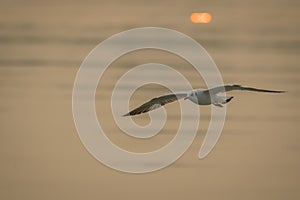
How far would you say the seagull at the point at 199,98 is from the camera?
4129 mm

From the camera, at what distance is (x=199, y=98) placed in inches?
167

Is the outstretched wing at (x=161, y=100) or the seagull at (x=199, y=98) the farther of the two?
the outstretched wing at (x=161, y=100)

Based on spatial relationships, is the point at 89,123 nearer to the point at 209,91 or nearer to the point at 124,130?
the point at 124,130

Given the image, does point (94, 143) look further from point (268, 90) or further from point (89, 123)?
point (268, 90)

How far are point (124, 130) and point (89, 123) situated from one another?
0.17 metres

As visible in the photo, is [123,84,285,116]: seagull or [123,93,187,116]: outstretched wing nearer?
[123,84,285,116]: seagull

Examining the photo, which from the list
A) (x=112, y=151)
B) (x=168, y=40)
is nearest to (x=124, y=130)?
(x=112, y=151)

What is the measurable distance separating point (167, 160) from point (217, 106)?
1.40ft

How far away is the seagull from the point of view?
413 centimetres

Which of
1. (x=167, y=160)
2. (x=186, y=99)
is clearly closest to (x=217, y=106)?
(x=186, y=99)

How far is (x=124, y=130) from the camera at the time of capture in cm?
453

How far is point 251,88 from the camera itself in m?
4.29

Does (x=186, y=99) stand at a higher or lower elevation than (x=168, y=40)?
lower

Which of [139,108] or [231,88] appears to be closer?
[231,88]
